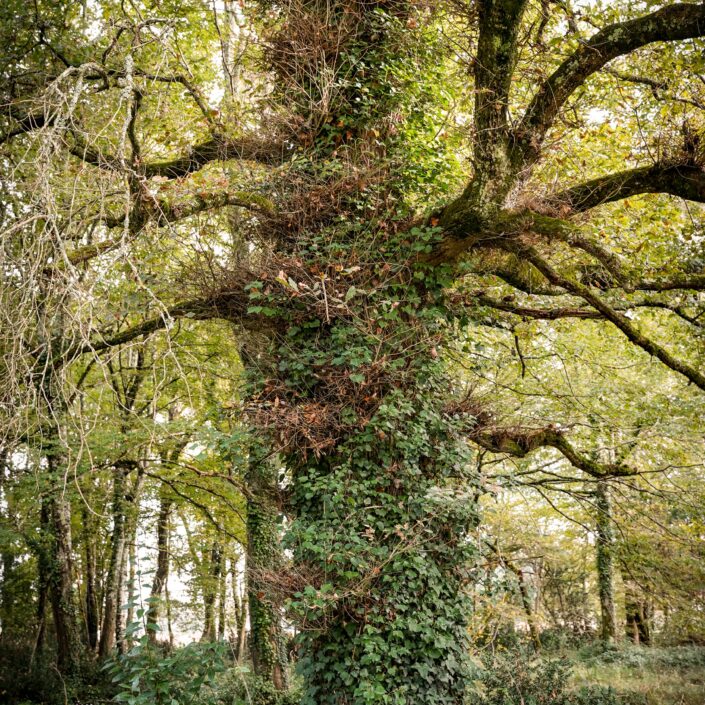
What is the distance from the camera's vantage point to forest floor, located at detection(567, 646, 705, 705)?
873 cm

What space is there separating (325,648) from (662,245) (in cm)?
598

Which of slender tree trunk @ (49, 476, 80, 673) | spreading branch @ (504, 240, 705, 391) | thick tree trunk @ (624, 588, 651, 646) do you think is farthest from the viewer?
thick tree trunk @ (624, 588, 651, 646)

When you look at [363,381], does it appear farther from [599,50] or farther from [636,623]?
[636,623]

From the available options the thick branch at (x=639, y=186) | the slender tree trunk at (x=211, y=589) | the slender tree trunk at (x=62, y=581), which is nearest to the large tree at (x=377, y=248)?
the thick branch at (x=639, y=186)

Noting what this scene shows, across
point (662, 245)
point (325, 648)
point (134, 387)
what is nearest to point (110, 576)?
point (134, 387)

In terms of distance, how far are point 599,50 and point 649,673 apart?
10.9 meters

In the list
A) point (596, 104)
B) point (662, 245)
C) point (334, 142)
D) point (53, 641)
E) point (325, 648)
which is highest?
point (596, 104)

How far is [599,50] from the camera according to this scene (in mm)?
5059

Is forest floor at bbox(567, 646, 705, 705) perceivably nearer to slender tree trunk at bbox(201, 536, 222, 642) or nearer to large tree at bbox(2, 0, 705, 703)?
large tree at bbox(2, 0, 705, 703)

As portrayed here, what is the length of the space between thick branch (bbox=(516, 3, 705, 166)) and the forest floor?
736cm

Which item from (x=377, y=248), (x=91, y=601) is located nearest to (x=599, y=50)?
(x=377, y=248)

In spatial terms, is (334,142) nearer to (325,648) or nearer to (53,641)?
(325,648)

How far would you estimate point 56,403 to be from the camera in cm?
358

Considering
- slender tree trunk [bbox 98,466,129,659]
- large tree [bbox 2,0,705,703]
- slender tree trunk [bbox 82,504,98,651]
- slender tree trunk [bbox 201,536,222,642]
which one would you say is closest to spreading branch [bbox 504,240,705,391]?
large tree [bbox 2,0,705,703]
